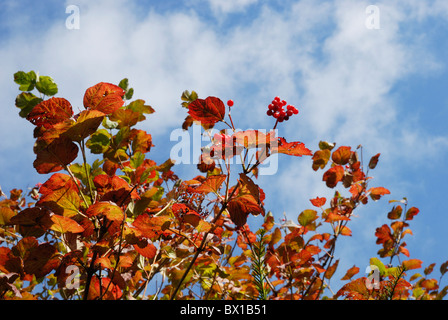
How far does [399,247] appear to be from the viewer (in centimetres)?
387

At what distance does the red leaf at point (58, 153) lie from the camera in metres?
1.44

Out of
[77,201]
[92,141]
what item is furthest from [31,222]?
[92,141]

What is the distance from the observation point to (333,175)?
3051 millimetres

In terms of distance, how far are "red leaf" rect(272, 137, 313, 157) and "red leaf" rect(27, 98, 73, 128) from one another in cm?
86

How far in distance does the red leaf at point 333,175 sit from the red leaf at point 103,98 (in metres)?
2.04

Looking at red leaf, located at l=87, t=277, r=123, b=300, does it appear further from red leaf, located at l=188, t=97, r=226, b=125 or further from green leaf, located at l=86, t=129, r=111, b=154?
red leaf, located at l=188, t=97, r=226, b=125

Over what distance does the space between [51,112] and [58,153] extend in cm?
18

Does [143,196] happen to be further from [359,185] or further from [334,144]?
[359,185]

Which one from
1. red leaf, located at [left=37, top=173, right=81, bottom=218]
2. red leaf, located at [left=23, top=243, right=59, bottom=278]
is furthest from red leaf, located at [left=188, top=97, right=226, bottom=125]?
red leaf, located at [left=23, top=243, right=59, bottom=278]

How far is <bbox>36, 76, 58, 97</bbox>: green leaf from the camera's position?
1950mm

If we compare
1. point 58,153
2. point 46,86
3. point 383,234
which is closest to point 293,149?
point 58,153

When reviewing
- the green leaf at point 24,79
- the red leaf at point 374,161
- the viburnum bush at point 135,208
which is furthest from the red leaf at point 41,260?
the red leaf at point 374,161

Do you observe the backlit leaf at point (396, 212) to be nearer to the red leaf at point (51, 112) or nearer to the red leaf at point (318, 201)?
the red leaf at point (318, 201)
